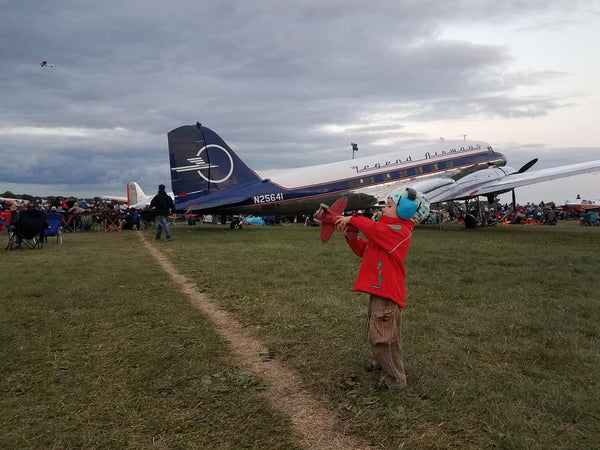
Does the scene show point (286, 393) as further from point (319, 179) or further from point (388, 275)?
point (319, 179)

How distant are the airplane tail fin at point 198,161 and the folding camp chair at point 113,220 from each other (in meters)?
8.08

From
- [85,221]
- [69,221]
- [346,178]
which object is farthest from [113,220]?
[346,178]

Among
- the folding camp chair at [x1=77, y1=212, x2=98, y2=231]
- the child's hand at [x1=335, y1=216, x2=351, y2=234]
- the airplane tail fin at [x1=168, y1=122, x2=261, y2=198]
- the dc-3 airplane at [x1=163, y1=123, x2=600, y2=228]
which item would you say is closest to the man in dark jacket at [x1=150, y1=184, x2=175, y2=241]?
the dc-3 airplane at [x1=163, y1=123, x2=600, y2=228]

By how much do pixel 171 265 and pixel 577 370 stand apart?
962 cm

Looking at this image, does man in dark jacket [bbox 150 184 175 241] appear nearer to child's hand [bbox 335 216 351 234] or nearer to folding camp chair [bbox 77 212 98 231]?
folding camp chair [bbox 77 212 98 231]

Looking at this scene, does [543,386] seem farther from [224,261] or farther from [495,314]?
[224,261]

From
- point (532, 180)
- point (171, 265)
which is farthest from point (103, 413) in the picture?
point (532, 180)

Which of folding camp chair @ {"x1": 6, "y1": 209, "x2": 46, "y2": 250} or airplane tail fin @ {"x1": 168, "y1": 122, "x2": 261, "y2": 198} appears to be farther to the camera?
airplane tail fin @ {"x1": 168, "y1": 122, "x2": 261, "y2": 198}

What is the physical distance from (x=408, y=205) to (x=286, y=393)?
7.33 feet

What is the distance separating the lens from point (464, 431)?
11.5ft

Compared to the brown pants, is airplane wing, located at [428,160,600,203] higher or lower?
higher

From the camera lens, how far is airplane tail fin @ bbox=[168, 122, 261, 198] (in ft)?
69.1

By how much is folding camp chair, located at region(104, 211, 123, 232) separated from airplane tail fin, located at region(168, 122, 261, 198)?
808 centimetres

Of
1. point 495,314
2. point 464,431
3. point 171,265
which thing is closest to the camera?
point 464,431
